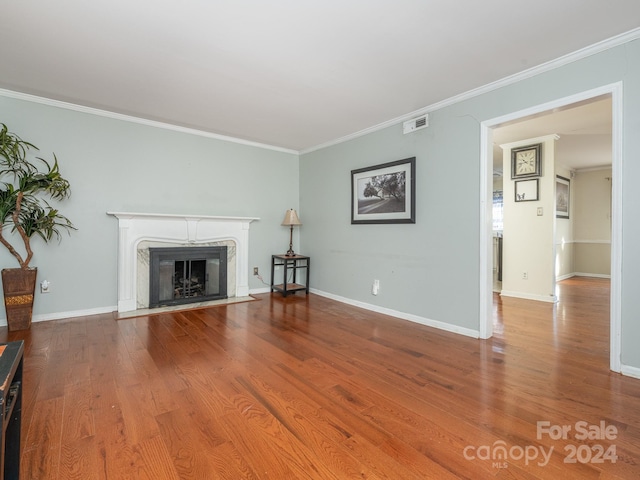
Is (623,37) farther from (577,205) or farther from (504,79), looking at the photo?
(577,205)

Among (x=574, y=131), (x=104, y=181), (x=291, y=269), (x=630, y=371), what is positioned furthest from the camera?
(x=291, y=269)

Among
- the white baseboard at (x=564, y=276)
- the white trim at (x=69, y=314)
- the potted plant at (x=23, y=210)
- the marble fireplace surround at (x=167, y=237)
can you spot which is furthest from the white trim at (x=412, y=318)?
the white baseboard at (x=564, y=276)

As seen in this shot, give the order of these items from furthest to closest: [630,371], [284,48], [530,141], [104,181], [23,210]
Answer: [530,141] → [104,181] → [23,210] → [284,48] → [630,371]

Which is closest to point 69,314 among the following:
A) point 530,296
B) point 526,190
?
point 530,296

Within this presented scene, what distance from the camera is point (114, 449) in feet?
4.58

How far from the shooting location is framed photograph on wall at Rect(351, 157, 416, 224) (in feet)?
11.3

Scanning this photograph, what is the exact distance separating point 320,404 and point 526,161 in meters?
4.93

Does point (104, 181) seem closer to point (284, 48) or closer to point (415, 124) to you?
point (284, 48)

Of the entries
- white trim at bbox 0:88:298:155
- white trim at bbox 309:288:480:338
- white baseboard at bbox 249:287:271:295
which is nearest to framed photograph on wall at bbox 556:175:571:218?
white trim at bbox 309:288:480:338

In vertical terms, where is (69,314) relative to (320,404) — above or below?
above

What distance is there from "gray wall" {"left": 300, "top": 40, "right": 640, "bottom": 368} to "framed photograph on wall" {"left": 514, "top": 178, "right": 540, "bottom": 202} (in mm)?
2523

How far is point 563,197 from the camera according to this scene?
654cm

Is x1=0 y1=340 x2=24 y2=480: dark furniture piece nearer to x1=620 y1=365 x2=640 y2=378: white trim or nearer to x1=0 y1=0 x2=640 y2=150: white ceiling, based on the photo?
x1=0 y1=0 x2=640 y2=150: white ceiling

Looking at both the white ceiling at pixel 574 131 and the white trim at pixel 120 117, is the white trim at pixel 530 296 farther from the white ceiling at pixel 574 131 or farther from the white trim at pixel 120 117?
the white trim at pixel 120 117
